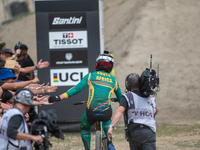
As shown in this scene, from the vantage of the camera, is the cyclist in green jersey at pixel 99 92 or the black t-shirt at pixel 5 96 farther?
the cyclist in green jersey at pixel 99 92

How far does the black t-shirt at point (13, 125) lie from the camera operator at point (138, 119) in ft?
5.14

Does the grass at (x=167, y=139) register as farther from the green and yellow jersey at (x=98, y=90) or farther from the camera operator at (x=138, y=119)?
the camera operator at (x=138, y=119)

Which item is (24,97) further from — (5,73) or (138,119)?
(5,73)

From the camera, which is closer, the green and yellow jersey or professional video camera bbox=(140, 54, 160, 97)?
professional video camera bbox=(140, 54, 160, 97)

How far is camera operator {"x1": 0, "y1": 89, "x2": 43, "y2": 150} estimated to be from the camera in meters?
4.10

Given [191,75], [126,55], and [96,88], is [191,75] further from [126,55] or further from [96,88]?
[96,88]

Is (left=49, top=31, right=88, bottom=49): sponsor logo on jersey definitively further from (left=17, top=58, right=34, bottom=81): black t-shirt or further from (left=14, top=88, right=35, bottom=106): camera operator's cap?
(left=14, top=88, right=35, bottom=106): camera operator's cap

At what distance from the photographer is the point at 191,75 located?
856 inches

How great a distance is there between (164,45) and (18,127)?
73.8ft

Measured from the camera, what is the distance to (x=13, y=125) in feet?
13.5

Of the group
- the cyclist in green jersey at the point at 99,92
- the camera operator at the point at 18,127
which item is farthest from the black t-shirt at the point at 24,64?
the camera operator at the point at 18,127

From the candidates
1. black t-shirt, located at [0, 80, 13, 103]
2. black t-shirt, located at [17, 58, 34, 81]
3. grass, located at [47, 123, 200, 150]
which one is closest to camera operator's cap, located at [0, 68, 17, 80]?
black t-shirt, located at [0, 80, 13, 103]

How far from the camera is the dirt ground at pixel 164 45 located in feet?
59.2

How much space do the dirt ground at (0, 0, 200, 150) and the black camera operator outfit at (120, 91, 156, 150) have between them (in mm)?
8696
